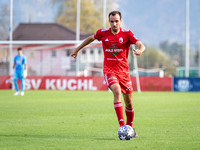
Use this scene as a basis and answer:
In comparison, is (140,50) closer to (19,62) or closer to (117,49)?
(117,49)

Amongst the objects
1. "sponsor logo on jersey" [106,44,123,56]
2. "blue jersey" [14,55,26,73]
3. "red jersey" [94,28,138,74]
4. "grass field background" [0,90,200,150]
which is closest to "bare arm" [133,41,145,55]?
"red jersey" [94,28,138,74]

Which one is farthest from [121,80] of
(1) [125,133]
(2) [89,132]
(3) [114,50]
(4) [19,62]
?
(4) [19,62]

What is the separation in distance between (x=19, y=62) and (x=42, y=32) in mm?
14540

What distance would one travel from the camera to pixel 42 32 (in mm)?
38781

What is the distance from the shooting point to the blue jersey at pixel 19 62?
24.5m

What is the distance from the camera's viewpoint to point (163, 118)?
12773mm

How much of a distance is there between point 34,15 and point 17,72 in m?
16.6

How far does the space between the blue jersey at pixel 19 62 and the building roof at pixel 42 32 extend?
12.3m

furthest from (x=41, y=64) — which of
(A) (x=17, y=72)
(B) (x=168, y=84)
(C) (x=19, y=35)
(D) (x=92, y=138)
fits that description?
(D) (x=92, y=138)

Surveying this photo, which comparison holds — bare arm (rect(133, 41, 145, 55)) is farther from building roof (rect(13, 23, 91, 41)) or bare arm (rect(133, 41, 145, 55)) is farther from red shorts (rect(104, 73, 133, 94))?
building roof (rect(13, 23, 91, 41))

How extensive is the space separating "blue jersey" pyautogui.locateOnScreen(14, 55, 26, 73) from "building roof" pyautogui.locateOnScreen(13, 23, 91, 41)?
12.3m

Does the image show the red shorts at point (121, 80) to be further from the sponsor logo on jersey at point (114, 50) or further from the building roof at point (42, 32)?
the building roof at point (42, 32)

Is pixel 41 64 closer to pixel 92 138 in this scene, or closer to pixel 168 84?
pixel 168 84

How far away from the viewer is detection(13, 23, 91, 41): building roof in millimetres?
37281
